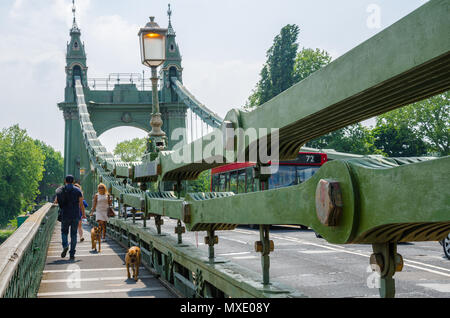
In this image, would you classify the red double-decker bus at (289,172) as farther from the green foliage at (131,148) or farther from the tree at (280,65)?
the green foliage at (131,148)

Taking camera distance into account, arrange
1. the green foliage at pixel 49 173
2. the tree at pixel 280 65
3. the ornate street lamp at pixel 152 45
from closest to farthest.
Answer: the ornate street lamp at pixel 152 45 → the tree at pixel 280 65 → the green foliage at pixel 49 173

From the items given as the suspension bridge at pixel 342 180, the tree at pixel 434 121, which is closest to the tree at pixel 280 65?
the tree at pixel 434 121

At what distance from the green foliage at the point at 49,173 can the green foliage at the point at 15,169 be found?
4605cm

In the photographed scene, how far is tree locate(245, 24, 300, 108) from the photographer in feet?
172

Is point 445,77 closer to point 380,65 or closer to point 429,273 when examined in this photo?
point 380,65

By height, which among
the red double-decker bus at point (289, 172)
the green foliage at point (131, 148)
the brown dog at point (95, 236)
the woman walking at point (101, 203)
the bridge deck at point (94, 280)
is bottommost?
the bridge deck at point (94, 280)

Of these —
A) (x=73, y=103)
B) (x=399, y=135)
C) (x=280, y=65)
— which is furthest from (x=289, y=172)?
(x=73, y=103)

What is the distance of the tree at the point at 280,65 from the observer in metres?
52.4

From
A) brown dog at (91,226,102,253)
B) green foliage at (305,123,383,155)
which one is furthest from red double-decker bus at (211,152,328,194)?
green foliage at (305,123,383,155)

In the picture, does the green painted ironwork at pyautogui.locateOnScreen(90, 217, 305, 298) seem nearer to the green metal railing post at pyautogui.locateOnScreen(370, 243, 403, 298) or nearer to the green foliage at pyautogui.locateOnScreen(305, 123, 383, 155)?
the green metal railing post at pyautogui.locateOnScreen(370, 243, 403, 298)

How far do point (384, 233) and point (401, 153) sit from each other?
49801 mm

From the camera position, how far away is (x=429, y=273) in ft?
29.0
